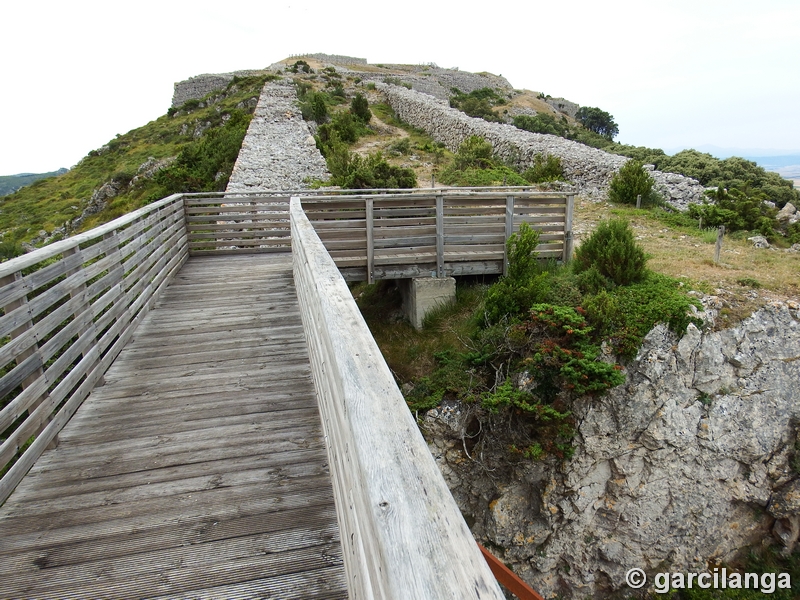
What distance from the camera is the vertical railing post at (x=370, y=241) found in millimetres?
8031

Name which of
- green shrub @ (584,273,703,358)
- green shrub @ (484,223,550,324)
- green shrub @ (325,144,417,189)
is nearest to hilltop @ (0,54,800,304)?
green shrub @ (584,273,703,358)

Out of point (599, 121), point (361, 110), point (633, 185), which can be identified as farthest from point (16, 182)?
point (633, 185)

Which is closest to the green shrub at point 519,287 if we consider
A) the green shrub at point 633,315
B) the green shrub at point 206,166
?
the green shrub at point 633,315

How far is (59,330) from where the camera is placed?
3.91 metres

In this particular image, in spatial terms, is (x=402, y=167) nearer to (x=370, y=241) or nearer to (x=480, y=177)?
(x=480, y=177)

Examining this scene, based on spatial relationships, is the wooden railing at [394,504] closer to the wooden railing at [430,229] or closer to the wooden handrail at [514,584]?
the wooden handrail at [514,584]

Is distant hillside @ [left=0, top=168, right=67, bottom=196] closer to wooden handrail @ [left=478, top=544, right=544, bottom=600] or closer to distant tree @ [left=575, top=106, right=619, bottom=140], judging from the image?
wooden handrail @ [left=478, top=544, right=544, bottom=600]

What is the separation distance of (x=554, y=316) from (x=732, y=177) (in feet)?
44.3

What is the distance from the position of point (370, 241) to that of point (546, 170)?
10.8m

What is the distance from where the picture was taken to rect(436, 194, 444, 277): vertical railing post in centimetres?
823

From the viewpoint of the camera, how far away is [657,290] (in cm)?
736

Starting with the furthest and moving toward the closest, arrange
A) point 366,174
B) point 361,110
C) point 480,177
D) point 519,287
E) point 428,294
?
point 361,110, point 480,177, point 366,174, point 428,294, point 519,287

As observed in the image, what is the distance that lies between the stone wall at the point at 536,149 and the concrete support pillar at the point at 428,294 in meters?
9.06

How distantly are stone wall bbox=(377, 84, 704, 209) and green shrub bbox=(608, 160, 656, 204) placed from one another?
0.74m
